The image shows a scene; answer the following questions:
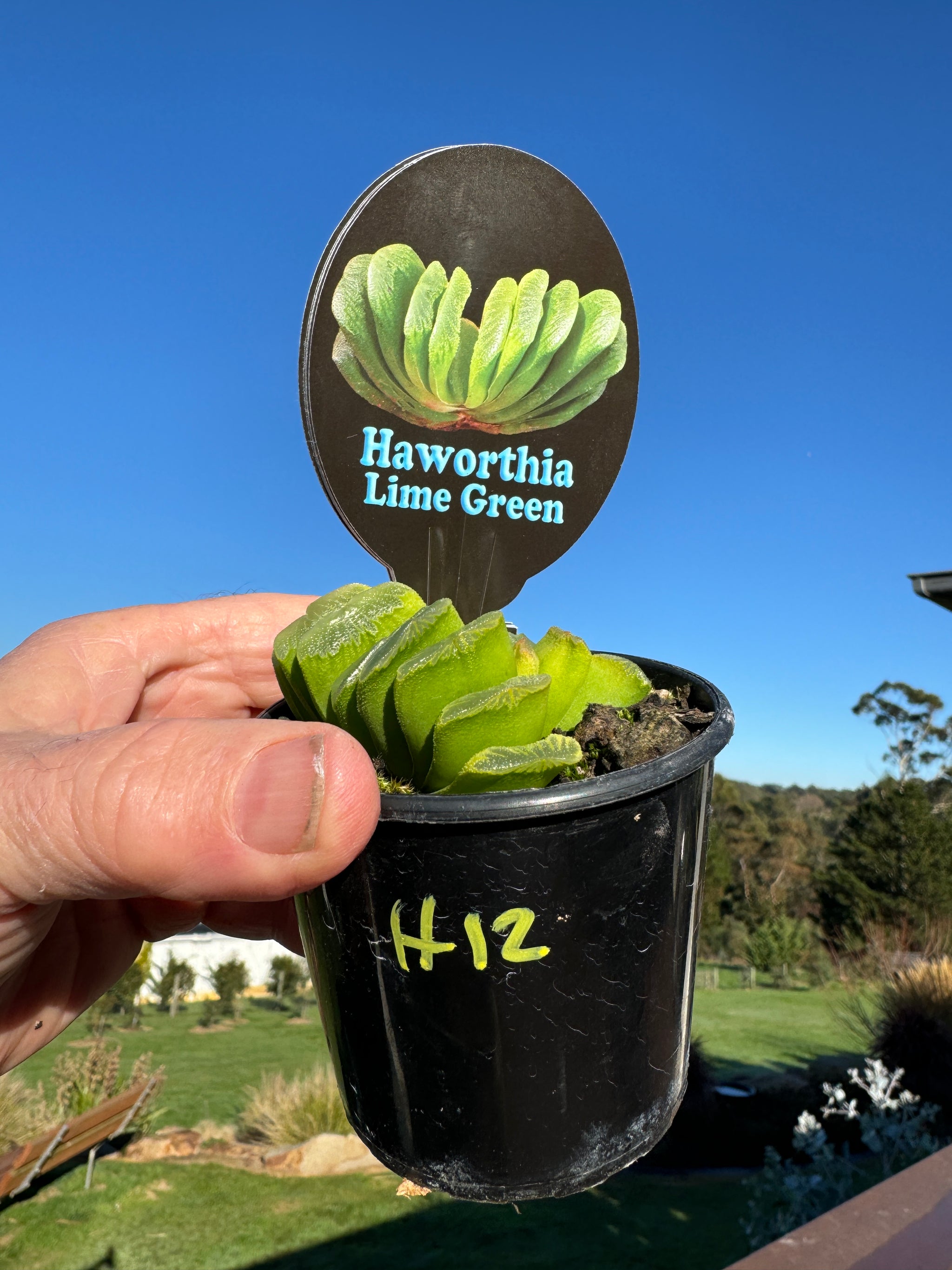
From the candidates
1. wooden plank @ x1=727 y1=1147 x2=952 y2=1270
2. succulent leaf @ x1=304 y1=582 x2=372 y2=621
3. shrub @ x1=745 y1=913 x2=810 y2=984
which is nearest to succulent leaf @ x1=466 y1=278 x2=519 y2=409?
succulent leaf @ x1=304 y1=582 x2=372 y2=621

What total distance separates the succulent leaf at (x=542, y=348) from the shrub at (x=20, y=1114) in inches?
234

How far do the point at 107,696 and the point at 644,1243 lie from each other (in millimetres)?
5739

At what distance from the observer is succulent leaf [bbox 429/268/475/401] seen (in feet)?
3.68

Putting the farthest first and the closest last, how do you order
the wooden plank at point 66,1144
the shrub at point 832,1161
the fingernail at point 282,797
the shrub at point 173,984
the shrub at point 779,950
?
the shrub at point 779,950, the shrub at point 173,984, the shrub at point 832,1161, the wooden plank at point 66,1144, the fingernail at point 282,797

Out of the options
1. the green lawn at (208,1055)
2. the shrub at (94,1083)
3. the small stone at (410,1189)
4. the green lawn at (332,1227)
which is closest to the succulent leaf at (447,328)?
the small stone at (410,1189)

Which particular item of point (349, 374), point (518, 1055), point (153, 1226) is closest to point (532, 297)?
point (349, 374)

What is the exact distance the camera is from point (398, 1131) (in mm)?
925

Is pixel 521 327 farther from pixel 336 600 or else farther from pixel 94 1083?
pixel 94 1083

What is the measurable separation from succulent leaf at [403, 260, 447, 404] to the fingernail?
1.86 ft

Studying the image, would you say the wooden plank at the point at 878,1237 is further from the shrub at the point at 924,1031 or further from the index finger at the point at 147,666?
the shrub at the point at 924,1031

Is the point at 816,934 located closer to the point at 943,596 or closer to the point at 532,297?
the point at 943,596

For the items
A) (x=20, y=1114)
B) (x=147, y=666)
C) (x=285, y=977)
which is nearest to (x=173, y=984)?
(x=285, y=977)

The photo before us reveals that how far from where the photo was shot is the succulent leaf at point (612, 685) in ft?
3.49

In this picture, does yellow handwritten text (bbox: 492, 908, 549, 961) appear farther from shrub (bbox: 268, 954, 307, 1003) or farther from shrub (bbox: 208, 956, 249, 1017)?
shrub (bbox: 268, 954, 307, 1003)
